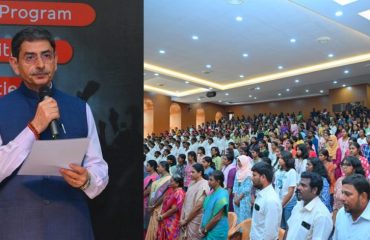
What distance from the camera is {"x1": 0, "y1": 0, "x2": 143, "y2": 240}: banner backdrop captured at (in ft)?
5.48

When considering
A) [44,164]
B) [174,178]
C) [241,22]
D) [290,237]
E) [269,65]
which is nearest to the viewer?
[44,164]

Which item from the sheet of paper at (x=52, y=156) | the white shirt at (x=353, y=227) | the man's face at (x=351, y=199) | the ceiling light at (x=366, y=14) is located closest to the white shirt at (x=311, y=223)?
the white shirt at (x=353, y=227)

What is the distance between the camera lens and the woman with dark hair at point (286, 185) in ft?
15.7

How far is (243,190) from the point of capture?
509 cm

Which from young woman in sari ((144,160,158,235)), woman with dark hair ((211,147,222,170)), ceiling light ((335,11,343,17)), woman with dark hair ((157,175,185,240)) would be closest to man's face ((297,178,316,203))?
woman with dark hair ((157,175,185,240))

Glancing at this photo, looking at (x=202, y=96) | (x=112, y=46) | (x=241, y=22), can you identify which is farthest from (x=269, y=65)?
(x=112, y=46)

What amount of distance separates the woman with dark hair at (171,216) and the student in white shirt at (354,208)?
2.19 meters

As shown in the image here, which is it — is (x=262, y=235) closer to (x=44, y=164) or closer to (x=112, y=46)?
(x=112, y=46)

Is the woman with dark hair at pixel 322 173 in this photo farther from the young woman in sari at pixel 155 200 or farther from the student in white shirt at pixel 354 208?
the student in white shirt at pixel 354 208

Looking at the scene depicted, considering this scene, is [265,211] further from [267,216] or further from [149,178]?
[149,178]

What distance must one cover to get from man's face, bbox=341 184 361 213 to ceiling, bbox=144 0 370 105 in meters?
5.34

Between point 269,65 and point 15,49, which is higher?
point 269,65

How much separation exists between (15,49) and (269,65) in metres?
12.1

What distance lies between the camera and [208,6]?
25.4ft
